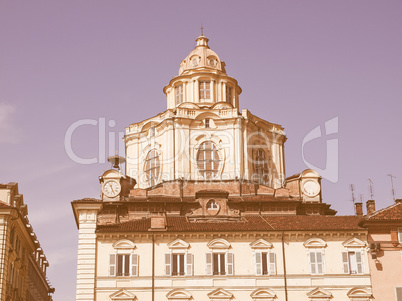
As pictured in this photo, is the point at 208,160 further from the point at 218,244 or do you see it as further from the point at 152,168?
the point at 218,244

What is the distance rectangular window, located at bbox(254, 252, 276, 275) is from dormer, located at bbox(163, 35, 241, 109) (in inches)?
1258

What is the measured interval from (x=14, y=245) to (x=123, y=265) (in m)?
9.35

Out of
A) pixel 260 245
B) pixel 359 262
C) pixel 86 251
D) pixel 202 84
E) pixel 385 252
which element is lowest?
pixel 359 262

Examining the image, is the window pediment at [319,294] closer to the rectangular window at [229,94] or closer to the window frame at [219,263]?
the window frame at [219,263]

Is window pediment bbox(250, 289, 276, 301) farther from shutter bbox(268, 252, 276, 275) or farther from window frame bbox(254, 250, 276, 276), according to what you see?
shutter bbox(268, 252, 276, 275)

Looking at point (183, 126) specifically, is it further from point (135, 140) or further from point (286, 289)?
point (286, 289)

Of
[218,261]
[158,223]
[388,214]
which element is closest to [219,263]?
[218,261]

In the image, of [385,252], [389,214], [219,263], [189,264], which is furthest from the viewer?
[389,214]

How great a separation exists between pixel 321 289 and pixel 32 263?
33.2 m

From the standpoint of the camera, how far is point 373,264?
50688 millimetres

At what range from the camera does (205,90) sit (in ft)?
269

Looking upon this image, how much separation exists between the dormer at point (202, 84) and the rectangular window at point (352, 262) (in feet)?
108

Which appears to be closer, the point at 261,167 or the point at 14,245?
the point at 14,245

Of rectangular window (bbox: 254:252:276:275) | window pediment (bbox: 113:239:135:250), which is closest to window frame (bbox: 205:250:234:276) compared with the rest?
rectangular window (bbox: 254:252:276:275)
